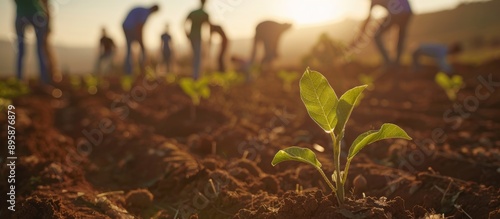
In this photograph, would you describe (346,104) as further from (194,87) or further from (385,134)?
(194,87)

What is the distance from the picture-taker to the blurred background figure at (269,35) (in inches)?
370

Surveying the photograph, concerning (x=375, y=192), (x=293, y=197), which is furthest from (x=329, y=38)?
(x=293, y=197)

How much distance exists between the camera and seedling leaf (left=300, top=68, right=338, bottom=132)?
1.85m

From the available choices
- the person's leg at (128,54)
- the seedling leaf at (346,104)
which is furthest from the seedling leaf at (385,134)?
the person's leg at (128,54)

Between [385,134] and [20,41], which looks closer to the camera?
[385,134]

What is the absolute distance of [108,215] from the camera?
249 cm

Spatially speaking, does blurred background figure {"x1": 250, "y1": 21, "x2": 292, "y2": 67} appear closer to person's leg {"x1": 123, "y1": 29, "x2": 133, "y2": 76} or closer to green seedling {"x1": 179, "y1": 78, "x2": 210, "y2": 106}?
person's leg {"x1": 123, "y1": 29, "x2": 133, "y2": 76}

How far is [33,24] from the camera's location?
8.12 metres

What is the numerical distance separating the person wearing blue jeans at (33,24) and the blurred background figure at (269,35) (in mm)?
4229

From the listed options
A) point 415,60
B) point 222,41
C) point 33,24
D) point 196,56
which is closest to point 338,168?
point 196,56

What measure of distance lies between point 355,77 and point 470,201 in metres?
12.9

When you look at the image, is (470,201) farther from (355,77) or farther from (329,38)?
(355,77)

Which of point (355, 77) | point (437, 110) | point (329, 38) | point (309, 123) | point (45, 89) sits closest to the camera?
point (309, 123)

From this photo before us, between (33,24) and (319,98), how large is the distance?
7.73 meters
